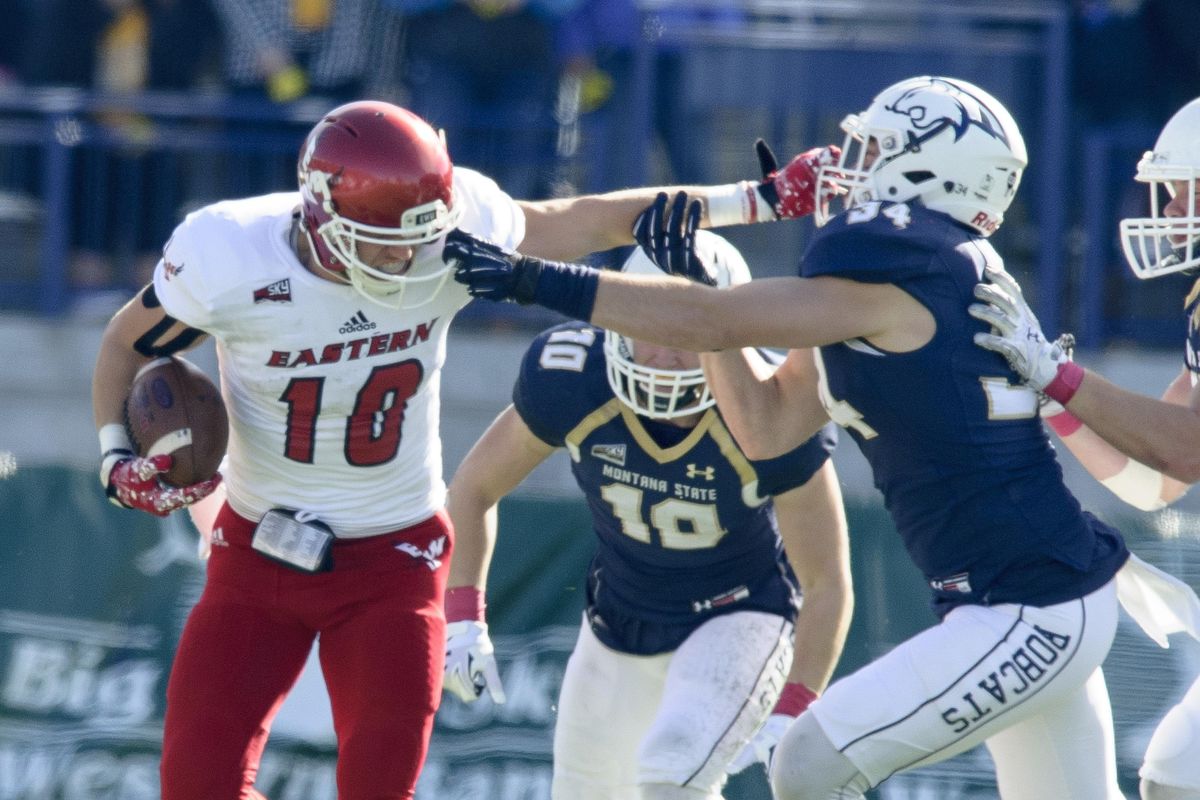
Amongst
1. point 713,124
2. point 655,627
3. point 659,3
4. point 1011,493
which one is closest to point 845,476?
point 713,124

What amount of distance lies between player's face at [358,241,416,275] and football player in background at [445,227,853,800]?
0.59 metres

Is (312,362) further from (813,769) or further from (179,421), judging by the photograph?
(813,769)

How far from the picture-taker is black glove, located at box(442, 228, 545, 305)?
341 centimetres

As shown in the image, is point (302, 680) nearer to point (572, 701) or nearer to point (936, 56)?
point (572, 701)

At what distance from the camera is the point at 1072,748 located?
363 centimetres

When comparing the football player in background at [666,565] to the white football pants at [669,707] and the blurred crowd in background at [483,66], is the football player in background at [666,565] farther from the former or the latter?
the blurred crowd in background at [483,66]

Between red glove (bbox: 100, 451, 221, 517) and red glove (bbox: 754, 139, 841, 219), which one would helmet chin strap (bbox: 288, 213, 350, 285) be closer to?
red glove (bbox: 100, 451, 221, 517)

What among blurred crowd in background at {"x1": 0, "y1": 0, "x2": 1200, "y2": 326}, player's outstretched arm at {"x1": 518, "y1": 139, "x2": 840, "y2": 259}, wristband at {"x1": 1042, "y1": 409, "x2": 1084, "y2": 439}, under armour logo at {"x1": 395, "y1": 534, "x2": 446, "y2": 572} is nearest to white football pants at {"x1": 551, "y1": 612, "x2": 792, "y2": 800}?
under armour logo at {"x1": 395, "y1": 534, "x2": 446, "y2": 572}

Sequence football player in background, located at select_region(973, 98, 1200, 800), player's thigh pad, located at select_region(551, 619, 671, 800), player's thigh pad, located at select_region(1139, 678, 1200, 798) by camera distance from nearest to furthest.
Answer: football player in background, located at select_region(973, 98, 1200, 800) < player's thigh pad, located at select_region(1139, 678, 1200, 798) < player's thigh pad, located at select_region(551, 619, 671, 800)

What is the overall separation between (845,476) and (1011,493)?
3175mm

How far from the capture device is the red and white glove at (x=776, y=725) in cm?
403

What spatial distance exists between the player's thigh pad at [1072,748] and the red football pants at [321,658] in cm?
123

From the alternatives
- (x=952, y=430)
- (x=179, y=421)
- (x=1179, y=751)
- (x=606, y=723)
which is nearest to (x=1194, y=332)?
(x=952, y=430)

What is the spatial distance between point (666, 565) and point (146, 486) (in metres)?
1.27
